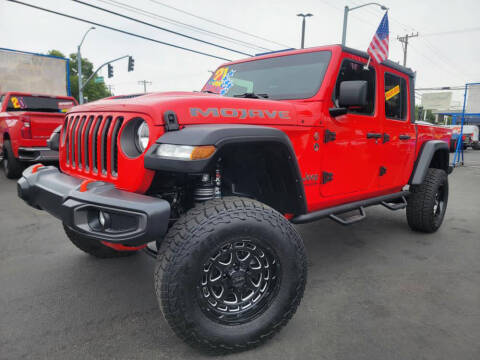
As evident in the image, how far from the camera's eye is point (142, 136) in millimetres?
2010

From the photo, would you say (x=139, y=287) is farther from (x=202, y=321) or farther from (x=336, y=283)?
(x=336, y=283)

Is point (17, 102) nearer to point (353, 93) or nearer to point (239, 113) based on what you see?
point (239, 113)

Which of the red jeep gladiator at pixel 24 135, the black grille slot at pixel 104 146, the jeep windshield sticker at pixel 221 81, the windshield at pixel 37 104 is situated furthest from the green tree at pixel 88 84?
the black grille slot at pixel 104 146

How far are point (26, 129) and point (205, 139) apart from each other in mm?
6471

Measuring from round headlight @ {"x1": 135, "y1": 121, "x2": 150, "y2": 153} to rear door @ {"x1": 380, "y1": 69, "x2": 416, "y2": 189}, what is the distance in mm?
2292

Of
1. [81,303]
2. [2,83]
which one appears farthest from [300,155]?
[2,83]

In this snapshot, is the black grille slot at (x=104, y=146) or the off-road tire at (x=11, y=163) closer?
the black grille slot at (x=104, y=146)

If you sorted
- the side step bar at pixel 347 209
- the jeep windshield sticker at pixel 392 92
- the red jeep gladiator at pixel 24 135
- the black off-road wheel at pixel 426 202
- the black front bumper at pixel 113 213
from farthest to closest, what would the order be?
the red jeep gladiator at pixel 24 135, the black off-road wheel at pixel 426 202, the jeep windshield sticker at pixel 392 92, the side step bar at pixel 347 209, the black front bumper at pixel 113 213

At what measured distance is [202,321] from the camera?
73.2 inches

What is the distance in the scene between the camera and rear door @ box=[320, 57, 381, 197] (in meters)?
2.73

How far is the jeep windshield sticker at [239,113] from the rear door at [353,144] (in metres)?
0.51

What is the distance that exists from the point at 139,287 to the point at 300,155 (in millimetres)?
1615

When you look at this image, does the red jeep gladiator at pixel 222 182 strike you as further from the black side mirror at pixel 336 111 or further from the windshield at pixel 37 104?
the windshield at pixel 37 104

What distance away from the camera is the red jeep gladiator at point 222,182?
1779 mm
